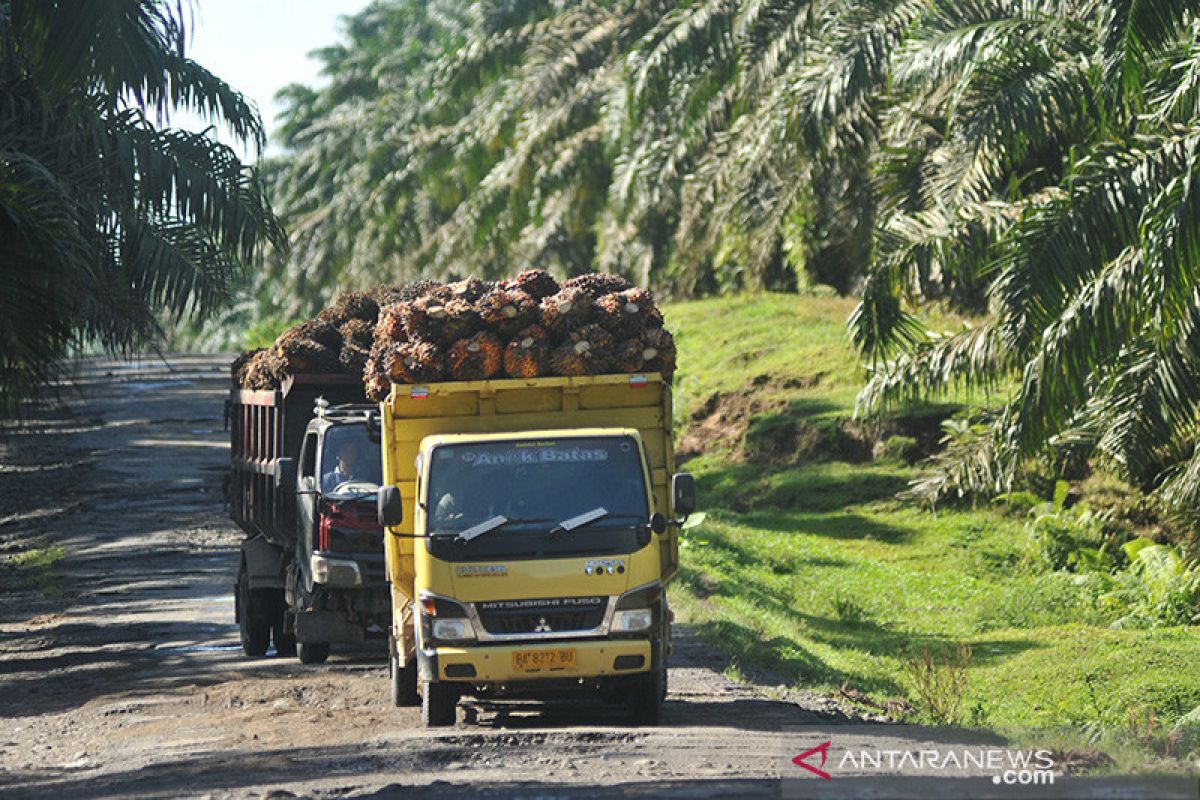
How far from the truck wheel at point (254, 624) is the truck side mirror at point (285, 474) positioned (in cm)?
145

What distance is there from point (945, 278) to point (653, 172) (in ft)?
33.0

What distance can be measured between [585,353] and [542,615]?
6.51ft

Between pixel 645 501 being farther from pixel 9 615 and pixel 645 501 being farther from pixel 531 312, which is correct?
pixel 9 615

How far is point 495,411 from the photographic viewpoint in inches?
488

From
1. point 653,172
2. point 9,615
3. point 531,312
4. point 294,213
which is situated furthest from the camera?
point 294,213

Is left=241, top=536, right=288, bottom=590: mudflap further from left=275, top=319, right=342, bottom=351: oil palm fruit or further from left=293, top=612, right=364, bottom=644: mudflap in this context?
left=275, top=319, right=342, bottom=351: oil palm fruit

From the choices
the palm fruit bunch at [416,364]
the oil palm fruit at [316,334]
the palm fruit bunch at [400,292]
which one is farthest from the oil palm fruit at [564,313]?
the oil palm fruit at [316,334]

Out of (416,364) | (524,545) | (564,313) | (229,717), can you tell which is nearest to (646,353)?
(564,313)

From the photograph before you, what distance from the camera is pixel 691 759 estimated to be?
10.3 m

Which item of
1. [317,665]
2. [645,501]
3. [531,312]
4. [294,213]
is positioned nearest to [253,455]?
[317,665]

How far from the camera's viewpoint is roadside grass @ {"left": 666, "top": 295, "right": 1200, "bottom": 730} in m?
14.9

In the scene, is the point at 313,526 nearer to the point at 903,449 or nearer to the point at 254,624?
the point at 254,624

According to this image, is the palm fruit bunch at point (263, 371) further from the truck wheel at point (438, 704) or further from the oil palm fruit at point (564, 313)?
the truck wheel at point (438, 704)

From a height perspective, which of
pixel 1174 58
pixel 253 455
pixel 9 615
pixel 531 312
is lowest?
pixel 9 615
